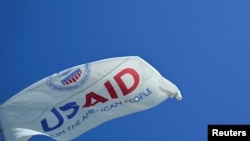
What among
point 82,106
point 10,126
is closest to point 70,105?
point 82,106

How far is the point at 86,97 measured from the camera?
60.1 feet

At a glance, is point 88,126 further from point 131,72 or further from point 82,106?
point 131,72

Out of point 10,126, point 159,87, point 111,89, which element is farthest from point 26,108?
point 159,87

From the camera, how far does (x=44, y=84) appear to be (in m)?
18.2

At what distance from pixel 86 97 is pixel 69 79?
61cm

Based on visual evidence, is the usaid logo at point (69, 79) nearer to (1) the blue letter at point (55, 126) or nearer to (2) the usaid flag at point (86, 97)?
(2) the usaid flag at point (86, 97)

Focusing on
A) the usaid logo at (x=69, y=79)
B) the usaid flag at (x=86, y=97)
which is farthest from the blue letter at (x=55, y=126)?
the usaid logo at (x=69, y=79)

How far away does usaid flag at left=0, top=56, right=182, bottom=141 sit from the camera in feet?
59.6

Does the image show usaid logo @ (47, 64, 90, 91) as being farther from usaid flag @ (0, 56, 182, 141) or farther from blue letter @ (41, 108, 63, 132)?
blue letter @ (41, 108, 63, 132)

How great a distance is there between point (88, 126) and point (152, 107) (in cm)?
164

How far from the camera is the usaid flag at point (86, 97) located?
715 inches

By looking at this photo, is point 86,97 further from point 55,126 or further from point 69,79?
point 55,126

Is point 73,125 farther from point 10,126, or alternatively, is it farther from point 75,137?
point 10,126

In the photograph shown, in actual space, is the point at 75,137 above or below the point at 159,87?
below
